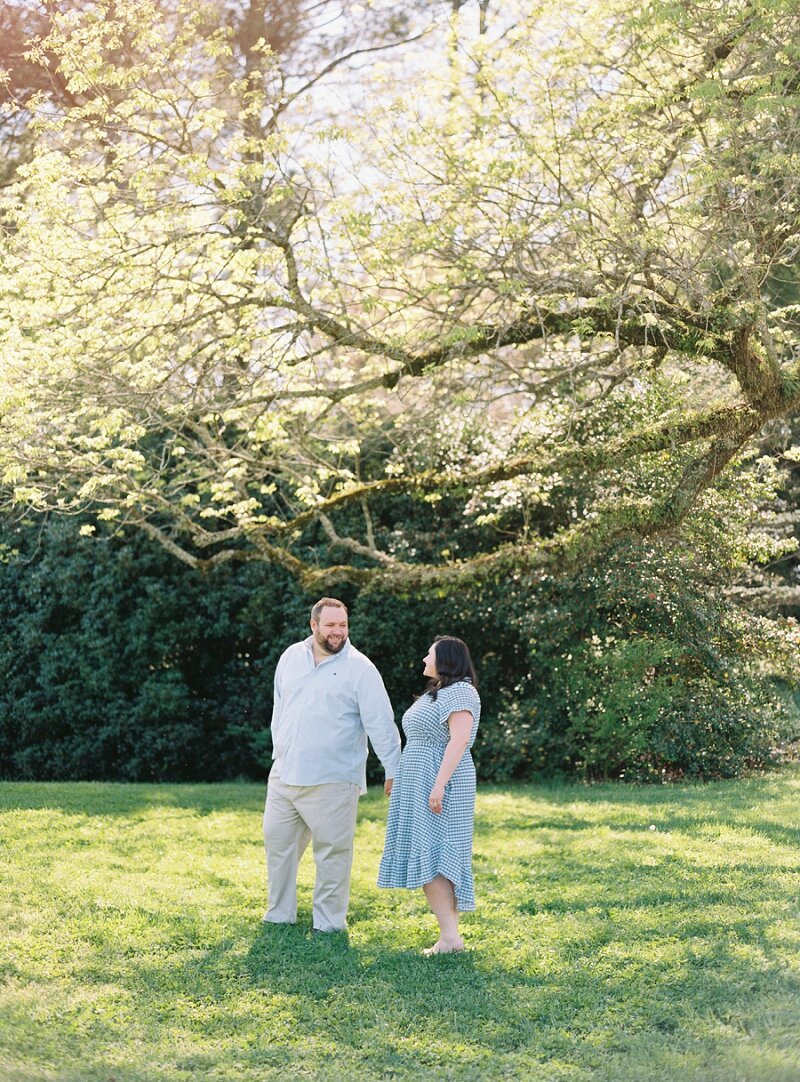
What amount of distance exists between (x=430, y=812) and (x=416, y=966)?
2.59 ft

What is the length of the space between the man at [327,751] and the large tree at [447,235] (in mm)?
3326

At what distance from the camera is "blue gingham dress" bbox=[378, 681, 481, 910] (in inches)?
248

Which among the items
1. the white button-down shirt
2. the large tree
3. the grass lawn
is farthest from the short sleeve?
the large tree

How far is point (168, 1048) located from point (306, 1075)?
0.68 meters

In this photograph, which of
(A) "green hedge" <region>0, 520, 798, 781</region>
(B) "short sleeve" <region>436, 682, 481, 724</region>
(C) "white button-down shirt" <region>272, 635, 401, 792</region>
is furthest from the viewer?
(A) "green hedge" <region>0, 520, 798, 781</region>

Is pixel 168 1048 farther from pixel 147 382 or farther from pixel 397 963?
pixel 147 382

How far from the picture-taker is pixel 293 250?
1026cm

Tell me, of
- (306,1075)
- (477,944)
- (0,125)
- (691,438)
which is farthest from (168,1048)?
(0,125)

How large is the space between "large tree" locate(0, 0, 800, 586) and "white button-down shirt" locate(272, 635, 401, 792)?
3392mm

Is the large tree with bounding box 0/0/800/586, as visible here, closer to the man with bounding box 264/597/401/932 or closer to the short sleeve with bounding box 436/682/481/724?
the man with bounding box 264/597/401/932

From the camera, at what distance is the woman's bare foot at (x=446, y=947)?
20.7ft

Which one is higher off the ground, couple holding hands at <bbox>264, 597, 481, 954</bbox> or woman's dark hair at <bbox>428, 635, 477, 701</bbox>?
woman's dark hair at <bbox>428, 635, 477, 701</bbox>

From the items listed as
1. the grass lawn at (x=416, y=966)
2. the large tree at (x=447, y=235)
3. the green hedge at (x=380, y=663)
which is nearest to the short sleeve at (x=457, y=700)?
the grass lawn at (x=416, y=966)

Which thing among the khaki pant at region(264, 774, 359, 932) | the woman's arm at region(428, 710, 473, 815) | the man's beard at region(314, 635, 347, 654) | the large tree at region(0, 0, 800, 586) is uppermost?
the large tree at region(0, 0, 800, 586)
